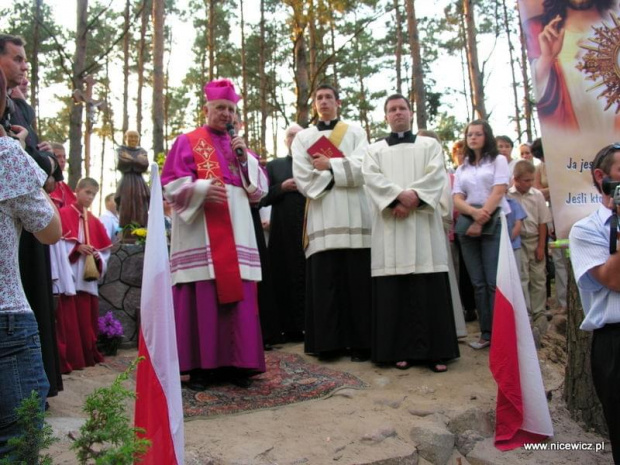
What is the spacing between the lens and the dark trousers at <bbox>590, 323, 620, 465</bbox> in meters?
2.81

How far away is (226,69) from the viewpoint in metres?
25.7

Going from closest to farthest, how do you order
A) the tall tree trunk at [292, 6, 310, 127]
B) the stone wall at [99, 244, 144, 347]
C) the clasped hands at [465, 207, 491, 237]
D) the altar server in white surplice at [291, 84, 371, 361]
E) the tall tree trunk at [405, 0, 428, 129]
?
1. the clasped hands at [465, 207, 491, 237]
2. the altar server in white surplice at [291, 84, 371, 361]
3. the stone wall at [99, 244, 144, 347]
4. the tall tree trunk at [292, 6, 310, 127]
5. the tall tree trunk at [405, 0, 428, 129]

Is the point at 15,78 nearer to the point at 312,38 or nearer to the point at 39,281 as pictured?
the point at 39,281

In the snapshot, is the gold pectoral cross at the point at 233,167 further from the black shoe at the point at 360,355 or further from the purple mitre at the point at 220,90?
the black shoe at the point at 360,355

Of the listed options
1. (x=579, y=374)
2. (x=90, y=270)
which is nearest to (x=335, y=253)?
(x=579, y=374)

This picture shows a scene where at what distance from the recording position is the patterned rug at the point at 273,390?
4129 millimetres

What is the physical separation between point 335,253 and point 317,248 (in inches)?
7.2

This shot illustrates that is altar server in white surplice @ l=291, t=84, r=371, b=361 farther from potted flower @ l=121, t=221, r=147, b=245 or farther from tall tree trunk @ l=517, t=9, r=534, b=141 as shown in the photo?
tall tree trunk @ l=517, t=9, r=534, b=141

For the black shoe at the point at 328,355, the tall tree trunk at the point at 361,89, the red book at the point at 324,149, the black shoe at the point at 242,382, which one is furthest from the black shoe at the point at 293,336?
the tall tree trunk at the point at 361,89

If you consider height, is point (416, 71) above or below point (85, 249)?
above

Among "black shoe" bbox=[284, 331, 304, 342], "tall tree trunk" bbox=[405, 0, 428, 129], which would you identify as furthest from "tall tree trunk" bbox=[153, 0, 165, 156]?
"black shoe" bbox=[284, 331, 304, 342]

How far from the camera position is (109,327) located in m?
6.58

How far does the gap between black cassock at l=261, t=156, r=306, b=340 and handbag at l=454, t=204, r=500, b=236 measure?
5.79ft

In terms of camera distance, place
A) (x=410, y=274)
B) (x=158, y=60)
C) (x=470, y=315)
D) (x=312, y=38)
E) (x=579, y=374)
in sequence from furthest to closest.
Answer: (x=312, y=38)
(x=158, y=60)
(x=470, y=315)
(x=410, y=274)
(x=579, y=374)
